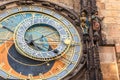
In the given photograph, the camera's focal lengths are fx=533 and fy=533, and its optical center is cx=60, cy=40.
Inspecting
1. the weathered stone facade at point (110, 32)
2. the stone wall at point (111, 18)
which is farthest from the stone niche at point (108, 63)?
the stone wall at point (111, 18)

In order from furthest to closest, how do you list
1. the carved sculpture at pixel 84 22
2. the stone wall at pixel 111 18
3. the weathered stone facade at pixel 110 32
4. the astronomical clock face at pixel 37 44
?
the stone wall at pixel 111 18, the carved sculpture at pixel 84 22, the weathered stone facade at pixel 110 32, the astronomical clock face at pixel 37 44

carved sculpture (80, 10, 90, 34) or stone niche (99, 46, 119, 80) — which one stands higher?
carved sculpture (80, 10, 90, 34)

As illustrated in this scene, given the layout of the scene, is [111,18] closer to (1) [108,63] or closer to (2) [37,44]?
(1) [108,63]

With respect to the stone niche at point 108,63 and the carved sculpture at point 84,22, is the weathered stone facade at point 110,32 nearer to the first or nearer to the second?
the stone niche at point 108,63

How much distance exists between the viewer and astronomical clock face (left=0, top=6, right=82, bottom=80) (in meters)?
8.59

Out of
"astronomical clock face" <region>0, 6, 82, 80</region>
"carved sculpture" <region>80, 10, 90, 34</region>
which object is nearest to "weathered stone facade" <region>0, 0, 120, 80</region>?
"carved sculpture" <region>80, 10, 90, 34</region>

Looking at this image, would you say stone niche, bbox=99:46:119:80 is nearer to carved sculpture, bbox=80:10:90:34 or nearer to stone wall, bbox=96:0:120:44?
stone wall, bbox=96:0:120:44

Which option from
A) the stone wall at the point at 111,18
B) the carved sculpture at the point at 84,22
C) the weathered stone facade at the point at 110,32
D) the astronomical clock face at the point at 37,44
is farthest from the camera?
the stone wall at the point at 111,18

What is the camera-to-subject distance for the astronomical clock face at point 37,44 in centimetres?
859

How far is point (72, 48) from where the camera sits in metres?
8.92

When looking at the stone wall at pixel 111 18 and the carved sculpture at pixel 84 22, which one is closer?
the carved sculpture at pixel 84 22

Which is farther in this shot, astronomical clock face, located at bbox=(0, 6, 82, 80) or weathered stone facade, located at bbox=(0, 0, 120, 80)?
weathered stone facade, located at bbox=(0, 0, 120, 80)

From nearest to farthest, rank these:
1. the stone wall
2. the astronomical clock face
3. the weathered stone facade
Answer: the astronomical clock face
the weathered stone facade
the stone wall

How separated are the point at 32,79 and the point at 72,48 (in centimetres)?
94
